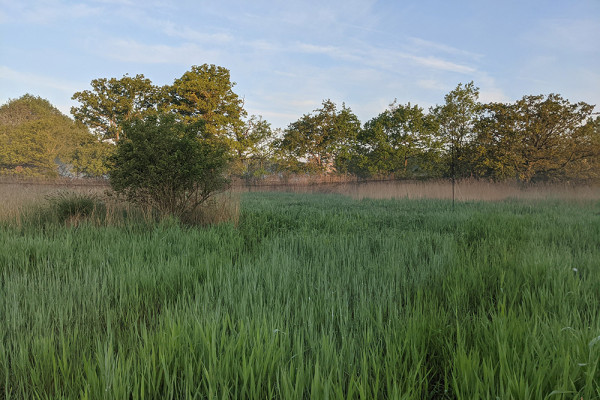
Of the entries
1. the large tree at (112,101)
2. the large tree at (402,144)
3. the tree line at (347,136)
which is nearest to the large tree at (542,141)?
the tree line at (347,136)

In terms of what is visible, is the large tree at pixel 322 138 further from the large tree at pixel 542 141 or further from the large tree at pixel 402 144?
the large tree at pixel 542 141

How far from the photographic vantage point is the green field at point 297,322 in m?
1.06

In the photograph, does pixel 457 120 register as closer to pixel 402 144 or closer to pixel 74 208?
pixel 402 144

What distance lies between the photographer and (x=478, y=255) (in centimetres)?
303

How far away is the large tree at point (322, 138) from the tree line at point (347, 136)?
9 cm

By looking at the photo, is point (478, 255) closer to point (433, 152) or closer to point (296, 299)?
point (296, 299)

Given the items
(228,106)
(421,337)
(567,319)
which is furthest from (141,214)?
(228,106)

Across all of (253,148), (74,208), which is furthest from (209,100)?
(74,208)

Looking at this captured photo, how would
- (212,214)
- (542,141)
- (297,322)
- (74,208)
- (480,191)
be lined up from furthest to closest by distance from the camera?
(542,141), (480,191), (212,214), (74,208), (297,322)

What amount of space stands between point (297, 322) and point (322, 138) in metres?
24.8

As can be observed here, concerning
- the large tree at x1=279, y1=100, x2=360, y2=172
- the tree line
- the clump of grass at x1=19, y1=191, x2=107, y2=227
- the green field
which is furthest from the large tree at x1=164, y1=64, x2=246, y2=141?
the green field

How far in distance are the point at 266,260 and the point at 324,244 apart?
1.00 m

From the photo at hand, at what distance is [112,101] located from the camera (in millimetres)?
27969

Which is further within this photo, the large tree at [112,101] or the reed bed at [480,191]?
the large tree at [112,101]
